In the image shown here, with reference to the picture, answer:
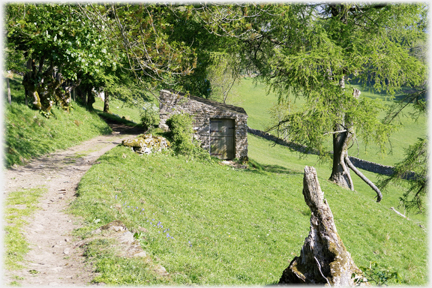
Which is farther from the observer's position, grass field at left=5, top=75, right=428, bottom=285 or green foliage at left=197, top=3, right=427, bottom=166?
green foliage at left=197, top=3, right=427, bottom=166

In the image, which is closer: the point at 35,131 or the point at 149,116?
the point at 35,131

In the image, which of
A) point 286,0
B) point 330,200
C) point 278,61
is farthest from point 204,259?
point 286,0

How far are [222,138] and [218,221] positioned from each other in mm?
12685

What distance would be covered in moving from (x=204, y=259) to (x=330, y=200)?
13.8 m

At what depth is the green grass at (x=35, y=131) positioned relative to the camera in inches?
595

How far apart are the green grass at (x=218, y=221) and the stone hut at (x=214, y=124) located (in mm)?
2839

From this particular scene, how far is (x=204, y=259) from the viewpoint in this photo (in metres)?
8.73

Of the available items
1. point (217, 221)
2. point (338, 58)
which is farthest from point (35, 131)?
point (338, 58)

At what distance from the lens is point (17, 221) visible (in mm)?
8477

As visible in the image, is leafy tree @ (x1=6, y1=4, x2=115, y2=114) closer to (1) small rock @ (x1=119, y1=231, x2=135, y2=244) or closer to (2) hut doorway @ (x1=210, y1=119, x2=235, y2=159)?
(1) small rock @ (x1=119, y1=231, x2=135, y2=244)

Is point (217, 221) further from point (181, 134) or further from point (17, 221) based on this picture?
point (181, 134)

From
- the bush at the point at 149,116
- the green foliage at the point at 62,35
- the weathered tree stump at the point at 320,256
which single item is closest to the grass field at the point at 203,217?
the weathered tree stump at the point at 320,256

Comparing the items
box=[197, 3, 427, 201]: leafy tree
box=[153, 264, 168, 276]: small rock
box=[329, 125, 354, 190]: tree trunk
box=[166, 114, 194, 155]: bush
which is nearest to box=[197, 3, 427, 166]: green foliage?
box=[197, 3, 427, 201]: leafy tree

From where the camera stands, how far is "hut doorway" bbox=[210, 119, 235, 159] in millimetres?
25141
